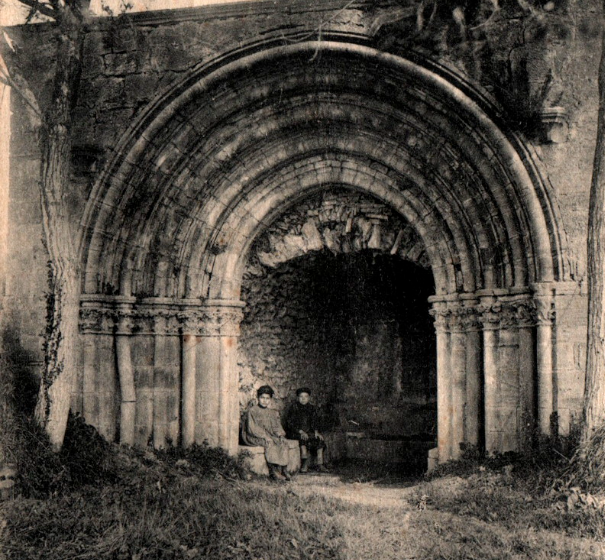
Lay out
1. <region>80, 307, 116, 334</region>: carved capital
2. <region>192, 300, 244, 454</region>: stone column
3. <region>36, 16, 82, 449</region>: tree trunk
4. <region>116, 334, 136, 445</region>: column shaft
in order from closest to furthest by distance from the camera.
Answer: <region>36, 16, 82, 449</region>: tree trunk
<region>80, 307, 116, 334</region>: carved capital
<region>116, 334, 136, 445</region>: column shaft
<region>192, 300, 244, 454</region>: stone column

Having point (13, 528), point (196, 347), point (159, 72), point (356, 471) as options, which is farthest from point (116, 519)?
point (159, 72)

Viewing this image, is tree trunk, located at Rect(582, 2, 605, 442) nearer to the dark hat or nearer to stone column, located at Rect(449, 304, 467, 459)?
stone column, located at Rect(449, 304, 467, 459)

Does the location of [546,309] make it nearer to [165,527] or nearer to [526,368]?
[526,368]

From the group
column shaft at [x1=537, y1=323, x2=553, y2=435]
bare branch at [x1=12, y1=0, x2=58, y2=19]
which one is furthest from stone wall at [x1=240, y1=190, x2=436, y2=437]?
bare branch at [x1=12, y1=0, x2=58, y2=19]

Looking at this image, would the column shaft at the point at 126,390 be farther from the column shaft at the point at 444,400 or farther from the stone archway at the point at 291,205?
the column shaft at the point at 444,400

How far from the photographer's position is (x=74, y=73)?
750cm

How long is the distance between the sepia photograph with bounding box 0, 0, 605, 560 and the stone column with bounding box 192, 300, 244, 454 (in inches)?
1.1

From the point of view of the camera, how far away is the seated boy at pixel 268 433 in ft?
28.7

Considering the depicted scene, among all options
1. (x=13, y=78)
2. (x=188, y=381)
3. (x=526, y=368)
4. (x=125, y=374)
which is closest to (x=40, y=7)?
(x=13, y=78)

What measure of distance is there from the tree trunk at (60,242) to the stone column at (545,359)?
4.76 metres

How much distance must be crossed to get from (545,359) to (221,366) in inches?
147

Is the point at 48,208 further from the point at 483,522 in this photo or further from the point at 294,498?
the point at 483,522

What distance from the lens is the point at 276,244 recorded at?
901 centimetres

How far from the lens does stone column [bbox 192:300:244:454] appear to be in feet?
27.5
